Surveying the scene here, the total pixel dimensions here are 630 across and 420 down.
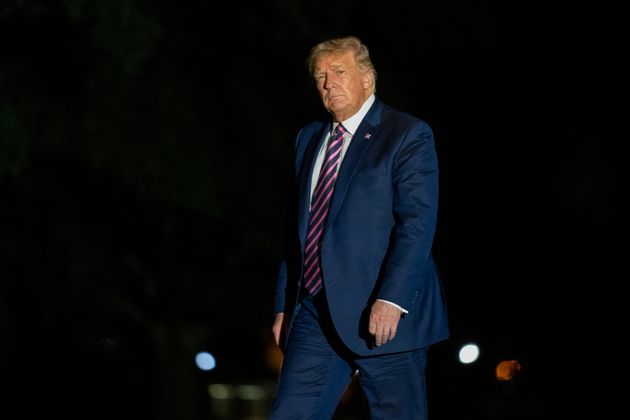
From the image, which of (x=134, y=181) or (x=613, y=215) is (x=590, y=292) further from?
(x=134, y=181)

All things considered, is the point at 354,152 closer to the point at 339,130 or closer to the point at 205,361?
the point at 339,130

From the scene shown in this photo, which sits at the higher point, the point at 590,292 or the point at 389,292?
the point at 389,292

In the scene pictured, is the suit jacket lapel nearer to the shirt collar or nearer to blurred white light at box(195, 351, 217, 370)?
the shirt collar

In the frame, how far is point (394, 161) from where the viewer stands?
4.70 m

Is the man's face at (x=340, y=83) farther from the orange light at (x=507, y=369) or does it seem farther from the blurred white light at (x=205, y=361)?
the blurred white light at (x=205, y=361)

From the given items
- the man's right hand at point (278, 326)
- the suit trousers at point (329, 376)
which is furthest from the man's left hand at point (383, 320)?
the man's right hand at point (278, 326)

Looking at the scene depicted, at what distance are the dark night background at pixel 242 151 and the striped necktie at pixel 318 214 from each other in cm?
541

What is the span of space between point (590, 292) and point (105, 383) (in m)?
3.95

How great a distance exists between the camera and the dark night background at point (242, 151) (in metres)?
10.9

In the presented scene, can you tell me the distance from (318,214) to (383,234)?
0.26 metres

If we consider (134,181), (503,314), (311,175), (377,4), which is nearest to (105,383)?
(134,181)

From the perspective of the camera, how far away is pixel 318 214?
4.80 meters

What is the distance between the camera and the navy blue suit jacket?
461cm

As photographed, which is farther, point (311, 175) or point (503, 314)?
point (503, 314)
